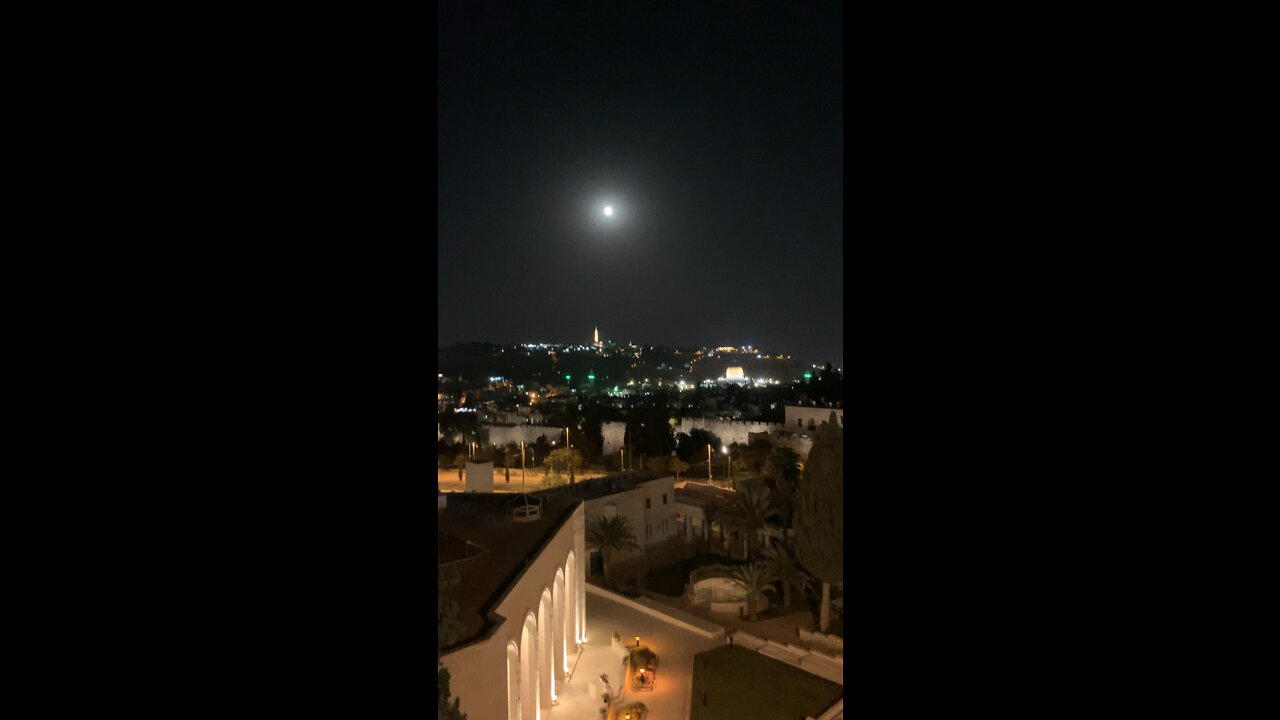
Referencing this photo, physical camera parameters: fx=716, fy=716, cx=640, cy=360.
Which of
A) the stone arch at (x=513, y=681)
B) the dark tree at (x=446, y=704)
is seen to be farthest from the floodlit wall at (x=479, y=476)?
the dark tree at (x=446, y=704)

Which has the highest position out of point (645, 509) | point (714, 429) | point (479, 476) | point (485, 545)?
point (485, 545)

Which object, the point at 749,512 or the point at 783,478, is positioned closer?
the point at 749,512

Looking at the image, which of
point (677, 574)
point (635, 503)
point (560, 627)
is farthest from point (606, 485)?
point (560, 627)

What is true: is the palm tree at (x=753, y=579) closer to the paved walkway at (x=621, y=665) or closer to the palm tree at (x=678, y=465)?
the paved walkway at (x=621, y=665)

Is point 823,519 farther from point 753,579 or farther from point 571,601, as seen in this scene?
point 571,601

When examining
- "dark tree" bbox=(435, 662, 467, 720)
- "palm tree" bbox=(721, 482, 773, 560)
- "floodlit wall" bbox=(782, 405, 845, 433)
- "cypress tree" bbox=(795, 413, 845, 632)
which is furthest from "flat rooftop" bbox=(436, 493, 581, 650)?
"floodlit wall" bbox=(782, 405, 845, 433)

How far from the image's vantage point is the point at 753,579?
12508 mm

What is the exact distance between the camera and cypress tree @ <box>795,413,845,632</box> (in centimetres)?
1184

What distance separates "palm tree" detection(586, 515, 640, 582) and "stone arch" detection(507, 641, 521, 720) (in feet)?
27.9

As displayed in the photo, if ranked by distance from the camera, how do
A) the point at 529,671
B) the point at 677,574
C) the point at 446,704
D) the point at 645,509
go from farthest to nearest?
the point at 645,509
the point at 677,574
the point at 529,671
the point at 446,704

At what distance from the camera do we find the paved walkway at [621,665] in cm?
888

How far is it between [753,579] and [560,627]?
423 centimetres
